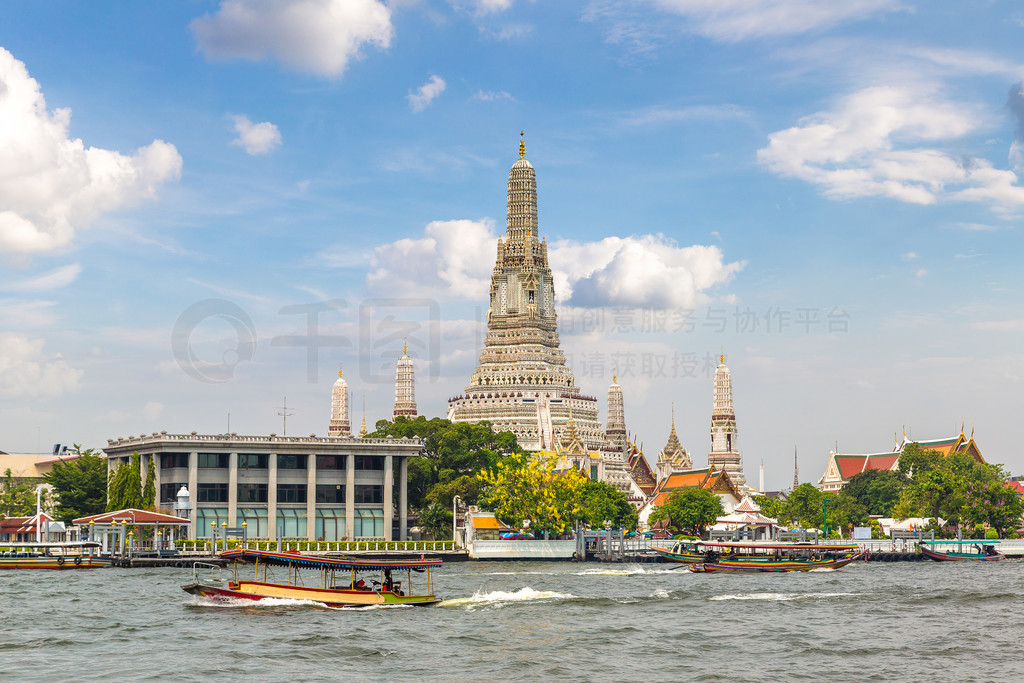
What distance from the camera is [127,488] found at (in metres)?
104

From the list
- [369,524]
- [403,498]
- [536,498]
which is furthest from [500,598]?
[403,498]

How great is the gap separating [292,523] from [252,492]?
451 cm

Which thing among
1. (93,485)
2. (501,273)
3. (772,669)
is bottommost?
(772,669)

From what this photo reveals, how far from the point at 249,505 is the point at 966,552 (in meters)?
66.6

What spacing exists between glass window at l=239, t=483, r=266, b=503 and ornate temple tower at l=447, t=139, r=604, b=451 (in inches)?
2684

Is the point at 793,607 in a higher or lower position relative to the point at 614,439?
lower

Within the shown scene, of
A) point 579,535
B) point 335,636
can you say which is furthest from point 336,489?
point 335,636

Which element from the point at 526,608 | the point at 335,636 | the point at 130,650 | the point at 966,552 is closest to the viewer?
the point at 130,650

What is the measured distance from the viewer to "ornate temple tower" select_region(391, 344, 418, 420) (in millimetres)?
192625

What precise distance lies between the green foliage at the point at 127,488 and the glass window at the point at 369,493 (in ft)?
64.1

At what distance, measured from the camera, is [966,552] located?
120188 mm

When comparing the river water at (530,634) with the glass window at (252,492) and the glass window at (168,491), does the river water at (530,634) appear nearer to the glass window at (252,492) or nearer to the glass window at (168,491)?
the glass window at (168,491)

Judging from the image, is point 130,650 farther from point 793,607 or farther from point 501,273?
point 501,273

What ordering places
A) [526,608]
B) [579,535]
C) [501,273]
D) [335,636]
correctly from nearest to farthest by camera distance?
[335,636] < [526,608] < [579,535] < [501,273]
